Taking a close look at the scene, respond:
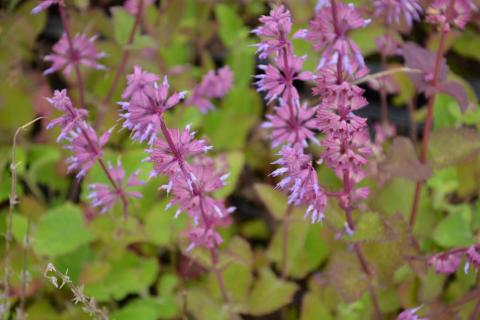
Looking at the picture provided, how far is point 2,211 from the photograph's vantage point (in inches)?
50.2

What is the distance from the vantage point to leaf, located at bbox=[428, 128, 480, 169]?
933mm

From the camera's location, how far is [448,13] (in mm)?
801

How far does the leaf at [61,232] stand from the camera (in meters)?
1.04

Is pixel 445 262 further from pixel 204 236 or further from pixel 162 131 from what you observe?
pixel 162 131

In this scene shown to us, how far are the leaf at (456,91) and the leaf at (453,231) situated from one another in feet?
0.72

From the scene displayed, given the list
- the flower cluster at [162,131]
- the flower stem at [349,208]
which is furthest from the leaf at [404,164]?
the flower cluster at [162,131]

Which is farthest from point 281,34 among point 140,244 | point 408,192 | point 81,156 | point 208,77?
point 140,244

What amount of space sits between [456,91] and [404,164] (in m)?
0.12

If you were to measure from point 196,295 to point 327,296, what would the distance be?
22 cm

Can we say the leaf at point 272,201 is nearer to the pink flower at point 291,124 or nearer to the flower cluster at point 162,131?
the pink flower at point 291,124

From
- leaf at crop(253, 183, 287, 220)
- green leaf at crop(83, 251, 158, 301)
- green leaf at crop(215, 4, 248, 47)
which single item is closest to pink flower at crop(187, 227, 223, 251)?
leaf at crop(253, 183, 287, 220)

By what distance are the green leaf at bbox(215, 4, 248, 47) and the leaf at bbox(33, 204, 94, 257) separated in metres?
0.51

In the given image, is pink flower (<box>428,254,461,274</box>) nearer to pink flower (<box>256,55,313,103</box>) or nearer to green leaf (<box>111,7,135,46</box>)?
pink flower (<box>256,55,313,103</box>)

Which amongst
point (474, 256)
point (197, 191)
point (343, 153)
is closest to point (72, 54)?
point (197, 191)
